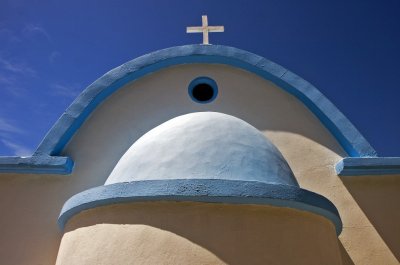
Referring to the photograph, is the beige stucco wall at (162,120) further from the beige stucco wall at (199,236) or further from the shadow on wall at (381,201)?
the beige stucco wall at (199,236)

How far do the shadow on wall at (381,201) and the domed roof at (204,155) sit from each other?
1.92 meters

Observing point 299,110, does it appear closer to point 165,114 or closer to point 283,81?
point 283,81

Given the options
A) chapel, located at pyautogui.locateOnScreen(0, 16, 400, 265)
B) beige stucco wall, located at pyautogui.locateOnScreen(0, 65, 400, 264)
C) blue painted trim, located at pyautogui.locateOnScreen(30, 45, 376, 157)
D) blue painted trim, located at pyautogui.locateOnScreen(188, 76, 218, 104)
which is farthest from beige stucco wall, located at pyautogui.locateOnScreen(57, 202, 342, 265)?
blue painted trim, located at pyautogui.locateOnScreen(188, 76, 218, 104)

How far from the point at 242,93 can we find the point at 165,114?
4.37ft

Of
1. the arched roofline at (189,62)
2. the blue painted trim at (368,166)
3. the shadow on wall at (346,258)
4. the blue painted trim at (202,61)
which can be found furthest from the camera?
the blue painted trim at (202,61)

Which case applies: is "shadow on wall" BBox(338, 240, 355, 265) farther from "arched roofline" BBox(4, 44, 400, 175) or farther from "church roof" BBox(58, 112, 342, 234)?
"church roof" BBox(58, 112, 342, 234)

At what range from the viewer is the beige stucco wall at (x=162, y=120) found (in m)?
5.41

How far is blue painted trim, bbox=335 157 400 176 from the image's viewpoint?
559cm

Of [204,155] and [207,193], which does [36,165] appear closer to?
[204,155]

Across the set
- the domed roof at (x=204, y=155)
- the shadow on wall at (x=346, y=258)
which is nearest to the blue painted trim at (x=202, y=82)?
the domed roof at (x=204, y=155)

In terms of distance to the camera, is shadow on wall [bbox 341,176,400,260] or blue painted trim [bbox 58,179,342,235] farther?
shadow on wall [bbox 341,176,400,260]

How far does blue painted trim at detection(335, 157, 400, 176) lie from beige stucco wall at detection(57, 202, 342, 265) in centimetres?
237

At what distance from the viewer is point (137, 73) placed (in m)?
6.51

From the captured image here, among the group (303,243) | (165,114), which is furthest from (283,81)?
(303,243)
